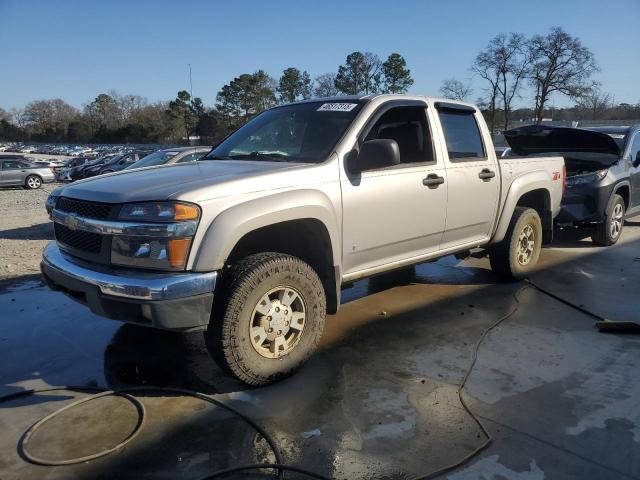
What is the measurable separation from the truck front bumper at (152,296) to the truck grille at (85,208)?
0.35 metres

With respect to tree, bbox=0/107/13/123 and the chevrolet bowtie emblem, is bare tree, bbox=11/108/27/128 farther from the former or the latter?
the chevrolet bowtie emblem

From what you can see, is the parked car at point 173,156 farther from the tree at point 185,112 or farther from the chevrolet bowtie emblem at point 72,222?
the tree at point 185,112

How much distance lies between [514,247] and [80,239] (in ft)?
14.6

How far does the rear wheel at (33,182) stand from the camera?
22977mm

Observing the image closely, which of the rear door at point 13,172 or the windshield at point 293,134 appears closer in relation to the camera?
the windshield at point 293,134

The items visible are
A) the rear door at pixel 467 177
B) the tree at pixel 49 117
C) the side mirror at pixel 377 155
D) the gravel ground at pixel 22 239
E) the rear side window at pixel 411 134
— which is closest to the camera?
the side mirror at pixel 377 155

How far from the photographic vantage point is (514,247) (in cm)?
571

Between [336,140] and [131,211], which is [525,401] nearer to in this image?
[336,140]

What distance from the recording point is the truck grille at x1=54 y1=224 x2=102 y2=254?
10.6 ft

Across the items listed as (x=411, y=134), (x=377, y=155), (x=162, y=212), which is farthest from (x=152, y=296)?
(x=411, y=134)

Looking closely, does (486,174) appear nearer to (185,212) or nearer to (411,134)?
(411,134)

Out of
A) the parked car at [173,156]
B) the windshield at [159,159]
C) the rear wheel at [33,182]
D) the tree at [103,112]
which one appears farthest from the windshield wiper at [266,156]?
the tree at [103,112]

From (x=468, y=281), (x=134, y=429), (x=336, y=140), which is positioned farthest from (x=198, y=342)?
(x=468, y=281)

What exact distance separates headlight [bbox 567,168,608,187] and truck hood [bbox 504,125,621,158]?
569 millimetres
